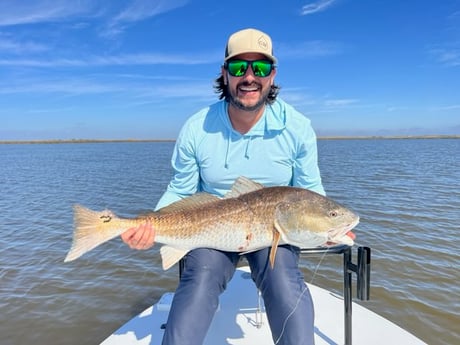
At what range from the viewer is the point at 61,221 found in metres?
11.9

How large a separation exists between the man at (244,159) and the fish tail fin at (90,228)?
0.53ft

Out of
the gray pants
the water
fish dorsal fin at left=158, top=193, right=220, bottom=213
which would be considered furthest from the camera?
the water

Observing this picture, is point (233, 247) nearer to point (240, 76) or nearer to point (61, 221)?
point (240, 76)

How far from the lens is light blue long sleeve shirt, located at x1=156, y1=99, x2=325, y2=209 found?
3527 millimetres

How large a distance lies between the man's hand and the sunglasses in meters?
1.63

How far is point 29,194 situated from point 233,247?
1728 cm

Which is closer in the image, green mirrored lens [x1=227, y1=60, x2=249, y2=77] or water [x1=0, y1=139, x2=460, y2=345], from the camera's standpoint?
green mirrored lens [x1=227, y1=60, x2=249, y2=77]

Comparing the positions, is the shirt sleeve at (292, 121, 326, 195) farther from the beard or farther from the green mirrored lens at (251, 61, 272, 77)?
the green mirrored lens at (251, 61, 272, 77)

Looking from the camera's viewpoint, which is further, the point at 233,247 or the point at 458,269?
the point at 458,269

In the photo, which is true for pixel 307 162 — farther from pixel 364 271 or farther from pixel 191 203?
pixel 191 203

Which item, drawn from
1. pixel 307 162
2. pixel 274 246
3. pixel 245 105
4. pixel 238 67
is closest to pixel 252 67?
pixel 238 67

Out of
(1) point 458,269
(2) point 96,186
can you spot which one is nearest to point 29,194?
(2) point 96,186

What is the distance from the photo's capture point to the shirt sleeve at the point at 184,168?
3.61 metres

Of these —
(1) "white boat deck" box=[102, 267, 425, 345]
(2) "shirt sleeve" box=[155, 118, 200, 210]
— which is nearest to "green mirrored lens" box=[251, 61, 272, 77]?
(2) "shirt sleeve" box=[155, 118, 200, 210]
